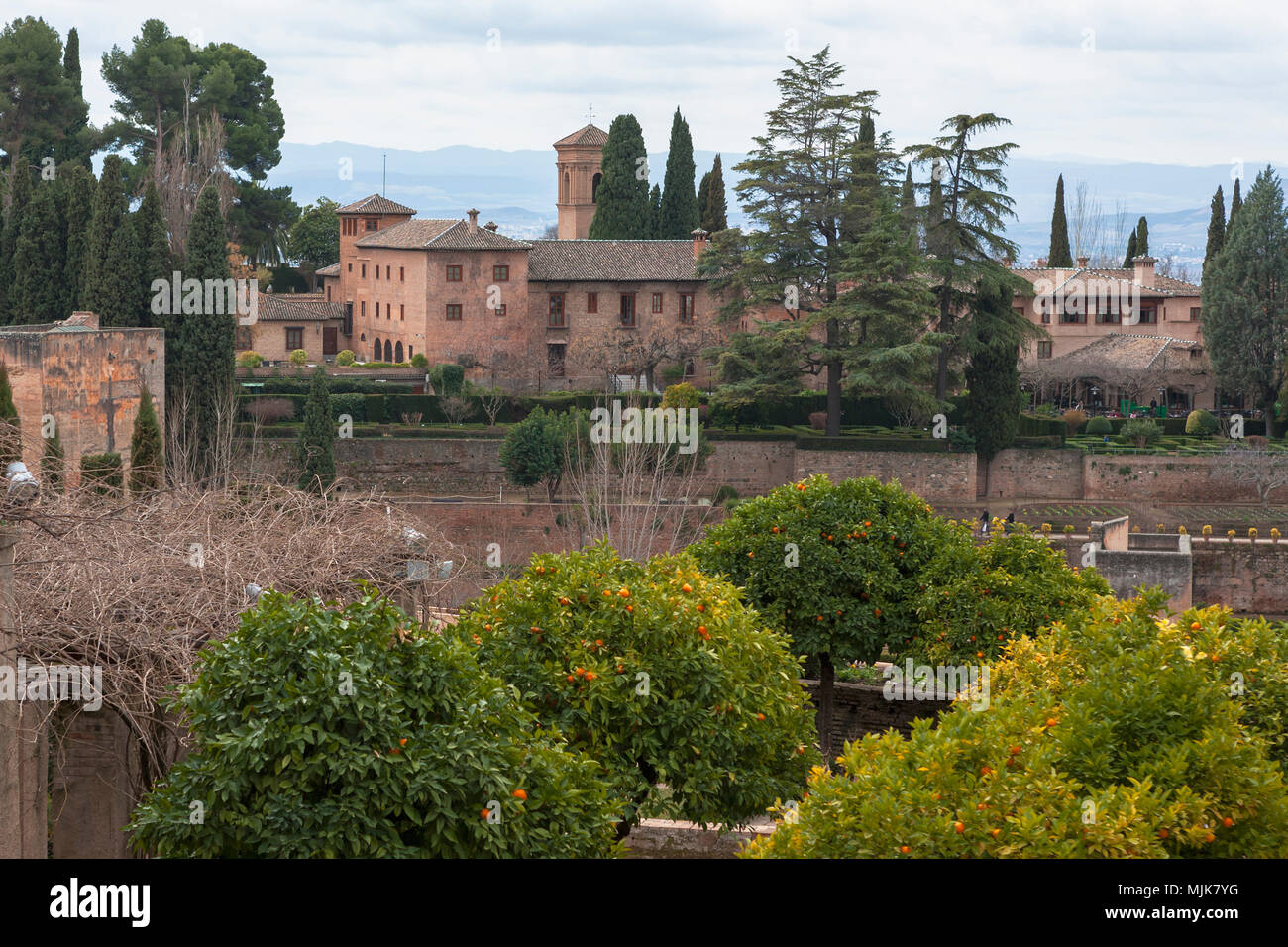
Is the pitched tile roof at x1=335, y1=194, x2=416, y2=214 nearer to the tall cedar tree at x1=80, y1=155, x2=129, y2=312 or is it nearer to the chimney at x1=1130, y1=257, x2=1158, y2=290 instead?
the tall cedar tree at x1=80, y1=155, x2=129, y2=312

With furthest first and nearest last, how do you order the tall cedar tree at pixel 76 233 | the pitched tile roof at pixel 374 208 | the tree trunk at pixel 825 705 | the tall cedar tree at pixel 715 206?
the tall cedar tree at pixel 715 206, the pitched tile roof at pixel 374 208, the tall cedar tree at pixel 76 233, the tree trunk at pixel 825 705

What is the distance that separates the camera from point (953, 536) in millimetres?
15578

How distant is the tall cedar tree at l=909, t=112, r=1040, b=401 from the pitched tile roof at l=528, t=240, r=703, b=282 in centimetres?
1059

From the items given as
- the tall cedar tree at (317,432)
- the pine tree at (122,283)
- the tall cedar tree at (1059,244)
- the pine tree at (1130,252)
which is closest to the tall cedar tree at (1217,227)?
the pine tree at (1130,252)

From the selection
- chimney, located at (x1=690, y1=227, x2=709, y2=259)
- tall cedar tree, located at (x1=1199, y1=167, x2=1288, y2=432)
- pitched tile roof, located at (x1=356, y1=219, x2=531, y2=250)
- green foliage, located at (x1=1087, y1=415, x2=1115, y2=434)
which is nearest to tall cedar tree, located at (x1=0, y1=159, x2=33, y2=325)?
pitched tile roof, located at (x1=356, y1=219, x2=531, y2=250)

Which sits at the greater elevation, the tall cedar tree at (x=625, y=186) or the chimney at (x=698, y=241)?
the tall cedar tree at (x=625, y=186)

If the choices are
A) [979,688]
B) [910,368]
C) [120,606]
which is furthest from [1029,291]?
[120,606]

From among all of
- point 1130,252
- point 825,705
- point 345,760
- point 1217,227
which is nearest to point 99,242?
point 825,705

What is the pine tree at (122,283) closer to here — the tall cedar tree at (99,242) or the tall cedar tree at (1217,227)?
the tall cedar tree at (99,242)

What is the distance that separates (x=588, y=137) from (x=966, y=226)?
25855mm

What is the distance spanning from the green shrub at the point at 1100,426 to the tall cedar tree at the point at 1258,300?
3.70m

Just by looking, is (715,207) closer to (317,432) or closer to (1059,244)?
(1059,244)

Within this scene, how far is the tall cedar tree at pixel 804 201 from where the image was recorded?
44.6m
